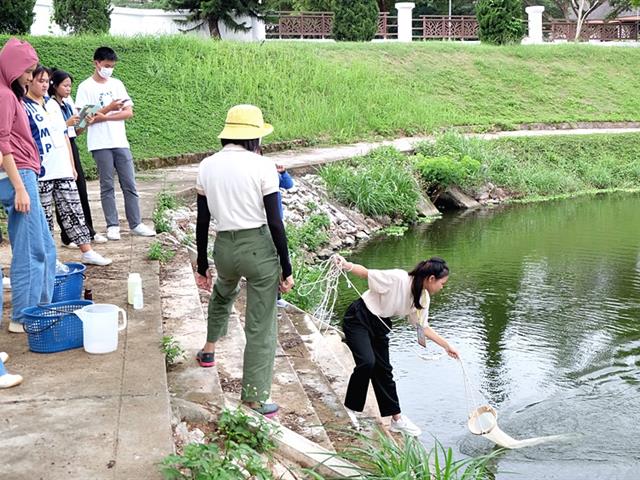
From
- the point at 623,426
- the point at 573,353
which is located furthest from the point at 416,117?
the point at 623,426

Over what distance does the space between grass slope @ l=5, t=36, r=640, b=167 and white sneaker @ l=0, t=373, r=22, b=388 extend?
10052 millimetres

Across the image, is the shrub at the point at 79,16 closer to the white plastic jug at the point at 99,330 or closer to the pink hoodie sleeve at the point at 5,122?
the pink hoodie sleeve at the point at 5,122

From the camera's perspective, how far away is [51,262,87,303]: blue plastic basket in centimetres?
591

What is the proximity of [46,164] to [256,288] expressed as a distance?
2.48m

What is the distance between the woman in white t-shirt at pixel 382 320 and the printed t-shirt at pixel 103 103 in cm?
322

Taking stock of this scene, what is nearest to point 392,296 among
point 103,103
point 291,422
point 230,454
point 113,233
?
point 291,422

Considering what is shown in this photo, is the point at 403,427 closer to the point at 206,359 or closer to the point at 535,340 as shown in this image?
the point at 206,359

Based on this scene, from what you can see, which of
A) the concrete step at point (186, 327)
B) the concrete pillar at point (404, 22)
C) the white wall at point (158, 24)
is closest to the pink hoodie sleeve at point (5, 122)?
the concrete step at point (186, 327)

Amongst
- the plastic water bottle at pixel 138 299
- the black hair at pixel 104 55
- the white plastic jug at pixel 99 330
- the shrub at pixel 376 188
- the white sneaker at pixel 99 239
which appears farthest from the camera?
the shrub at pixel 376 188

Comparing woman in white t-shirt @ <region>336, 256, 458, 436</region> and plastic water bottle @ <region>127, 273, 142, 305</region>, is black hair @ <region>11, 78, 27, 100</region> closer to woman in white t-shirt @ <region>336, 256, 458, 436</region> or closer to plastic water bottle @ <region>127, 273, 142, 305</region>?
plastic water bottle @ <region>127, 273, 142, 305</region>

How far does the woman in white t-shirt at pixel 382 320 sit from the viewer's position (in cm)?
538

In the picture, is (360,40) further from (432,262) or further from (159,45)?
(432,262)

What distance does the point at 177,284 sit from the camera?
7.04 metres

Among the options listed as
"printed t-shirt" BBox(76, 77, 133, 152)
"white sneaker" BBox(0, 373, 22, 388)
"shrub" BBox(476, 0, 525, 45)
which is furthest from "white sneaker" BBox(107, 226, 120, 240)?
"shrub" BBox(476, 0, 525, 45)
